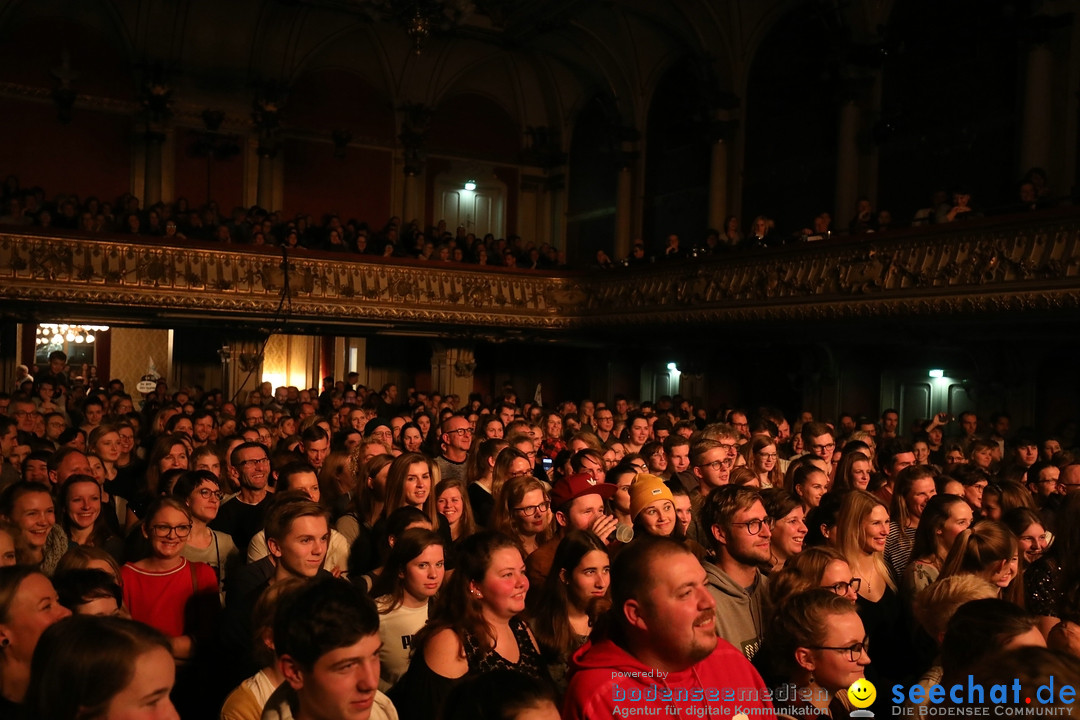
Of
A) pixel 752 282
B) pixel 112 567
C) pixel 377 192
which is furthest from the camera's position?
pixel 377 192

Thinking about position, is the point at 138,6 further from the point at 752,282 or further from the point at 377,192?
the point at 752,282

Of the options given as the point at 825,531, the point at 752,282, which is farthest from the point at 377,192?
the point at 825,531

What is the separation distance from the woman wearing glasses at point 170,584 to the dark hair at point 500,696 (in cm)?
219

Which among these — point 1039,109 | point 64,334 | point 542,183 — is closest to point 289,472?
point 1039,109

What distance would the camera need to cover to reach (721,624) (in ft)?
12.5

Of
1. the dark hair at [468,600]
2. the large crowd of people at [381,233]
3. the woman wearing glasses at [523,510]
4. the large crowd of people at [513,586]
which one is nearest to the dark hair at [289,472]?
the large crowd of people at [513,586]

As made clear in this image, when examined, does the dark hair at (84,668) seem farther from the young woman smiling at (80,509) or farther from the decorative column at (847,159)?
the decorative column at (847,159)

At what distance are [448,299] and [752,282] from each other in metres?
6.57

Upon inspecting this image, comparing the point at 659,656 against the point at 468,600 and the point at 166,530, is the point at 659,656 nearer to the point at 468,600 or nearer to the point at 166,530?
the point at 468,600

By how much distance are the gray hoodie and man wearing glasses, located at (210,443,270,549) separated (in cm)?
304

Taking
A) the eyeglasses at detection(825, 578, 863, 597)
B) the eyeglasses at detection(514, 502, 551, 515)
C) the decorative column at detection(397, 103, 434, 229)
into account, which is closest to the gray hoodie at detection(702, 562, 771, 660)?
the eyeglasses at detection(825, 578, 863, 597)

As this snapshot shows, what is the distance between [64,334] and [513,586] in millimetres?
25673

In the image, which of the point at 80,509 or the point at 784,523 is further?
the point at 80,509

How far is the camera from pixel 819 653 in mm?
3076
